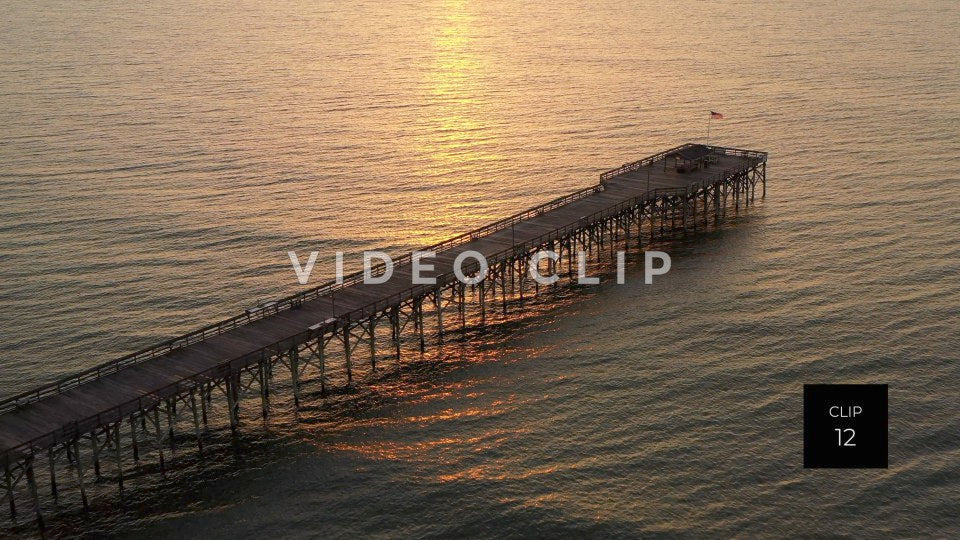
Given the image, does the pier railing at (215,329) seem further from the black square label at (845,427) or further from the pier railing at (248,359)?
the black square label at (845,427)

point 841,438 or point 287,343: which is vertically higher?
point 287,343

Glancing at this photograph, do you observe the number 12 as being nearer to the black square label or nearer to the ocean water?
the black square label

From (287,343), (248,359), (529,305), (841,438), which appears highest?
(287,343)

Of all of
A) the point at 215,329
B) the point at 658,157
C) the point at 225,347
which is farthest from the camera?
the point at 658,157

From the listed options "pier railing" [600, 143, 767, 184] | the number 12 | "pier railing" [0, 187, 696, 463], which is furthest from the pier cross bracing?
the number 12

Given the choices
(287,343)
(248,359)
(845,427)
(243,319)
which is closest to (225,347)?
(248,359)

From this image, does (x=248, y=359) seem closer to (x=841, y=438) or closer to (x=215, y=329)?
(x=215, y=329)

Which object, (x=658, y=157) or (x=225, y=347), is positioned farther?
(x=658, y=157)
